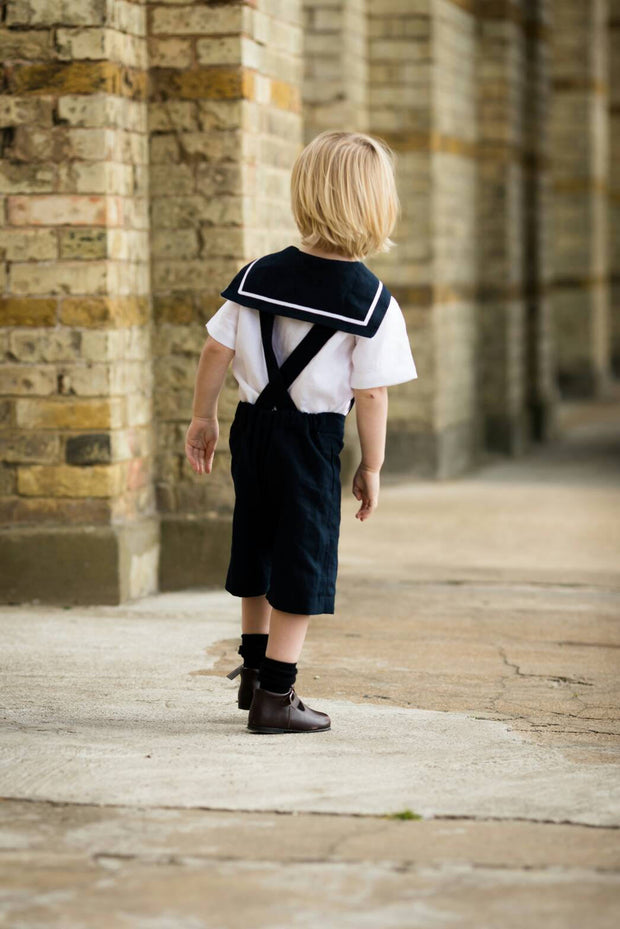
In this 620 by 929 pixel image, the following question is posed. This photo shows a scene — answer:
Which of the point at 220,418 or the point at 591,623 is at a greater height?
the point at 220,418

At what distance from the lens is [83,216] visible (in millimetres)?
6629

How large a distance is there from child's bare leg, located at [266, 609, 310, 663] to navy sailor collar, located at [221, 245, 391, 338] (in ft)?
2.69

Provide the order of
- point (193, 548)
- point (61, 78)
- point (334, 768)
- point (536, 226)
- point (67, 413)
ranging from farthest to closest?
point (536, 226) → point (193, 548) → point (67, 413) → point (61, 78) → point (334, 768)

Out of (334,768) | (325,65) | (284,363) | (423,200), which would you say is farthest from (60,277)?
(423,200)

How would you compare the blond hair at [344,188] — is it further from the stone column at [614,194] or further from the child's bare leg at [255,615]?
the stone column at [614,194]

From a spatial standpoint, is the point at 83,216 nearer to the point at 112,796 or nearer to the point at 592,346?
the point at 112,796

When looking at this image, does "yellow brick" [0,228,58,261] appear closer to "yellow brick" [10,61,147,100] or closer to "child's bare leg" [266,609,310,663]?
"yellow brick" [10,61,147,100]

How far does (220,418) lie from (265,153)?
4.16 ft

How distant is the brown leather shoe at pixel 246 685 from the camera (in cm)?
468

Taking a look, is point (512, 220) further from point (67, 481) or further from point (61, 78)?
point (67, 481)

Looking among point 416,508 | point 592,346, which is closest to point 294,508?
point 416,508

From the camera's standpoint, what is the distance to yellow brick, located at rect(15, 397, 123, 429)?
6.71 meters

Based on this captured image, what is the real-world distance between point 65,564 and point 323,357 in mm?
2665

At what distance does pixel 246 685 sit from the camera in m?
4.70
